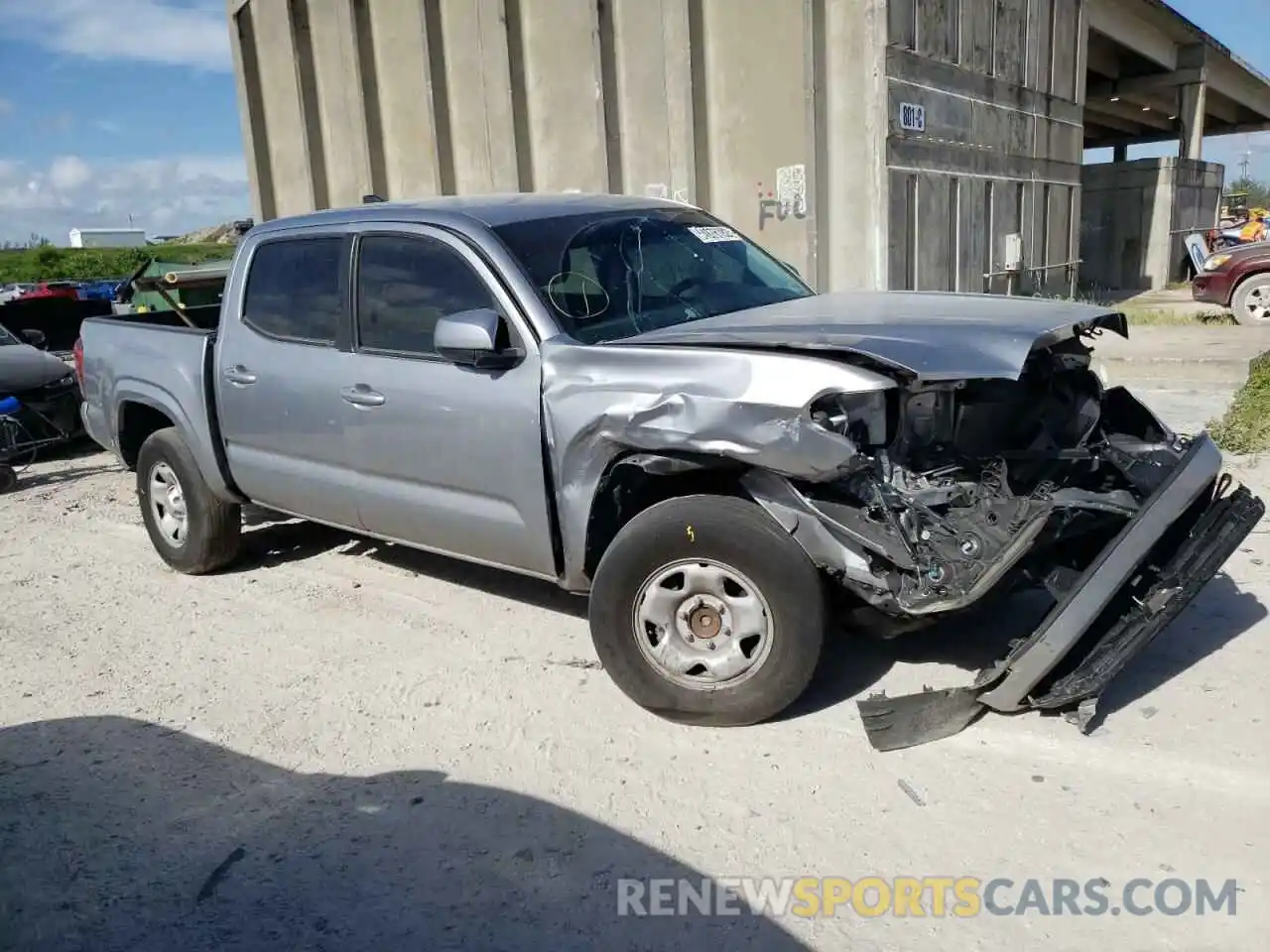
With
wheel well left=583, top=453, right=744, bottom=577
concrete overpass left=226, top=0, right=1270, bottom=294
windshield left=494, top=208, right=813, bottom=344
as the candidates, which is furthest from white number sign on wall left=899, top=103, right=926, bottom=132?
wheel well left=583, top=453, right=744, bottom=577

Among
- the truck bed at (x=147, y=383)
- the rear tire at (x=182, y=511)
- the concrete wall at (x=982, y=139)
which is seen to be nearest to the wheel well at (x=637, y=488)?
the truck bed at (x=147, y=383)

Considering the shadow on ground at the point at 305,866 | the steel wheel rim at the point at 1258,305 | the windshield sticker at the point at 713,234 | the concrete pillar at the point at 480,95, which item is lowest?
the shadow on ground at the point at 305,866

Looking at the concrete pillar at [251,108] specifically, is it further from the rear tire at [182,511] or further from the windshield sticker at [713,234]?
the windshield sticker at [713,234]

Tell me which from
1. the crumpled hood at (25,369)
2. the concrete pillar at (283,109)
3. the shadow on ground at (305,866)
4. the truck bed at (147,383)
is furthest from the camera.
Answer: the concrete pillar at (283,109)

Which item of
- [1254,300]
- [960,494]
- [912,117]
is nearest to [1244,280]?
[1254,300]

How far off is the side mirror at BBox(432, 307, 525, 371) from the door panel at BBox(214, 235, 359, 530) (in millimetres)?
865

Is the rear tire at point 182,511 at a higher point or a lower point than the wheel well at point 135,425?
lower

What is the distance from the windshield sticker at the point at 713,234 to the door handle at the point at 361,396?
1.64 metres

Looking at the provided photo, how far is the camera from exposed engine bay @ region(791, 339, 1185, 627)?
3268 mm

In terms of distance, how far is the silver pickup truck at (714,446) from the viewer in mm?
3336

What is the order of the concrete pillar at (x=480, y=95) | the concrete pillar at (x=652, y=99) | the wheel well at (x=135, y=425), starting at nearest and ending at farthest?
the wheel well at (x=135, y=425), the concrete pillar at (x=652, y=99), the concrete pillar at (x=480, y=95)

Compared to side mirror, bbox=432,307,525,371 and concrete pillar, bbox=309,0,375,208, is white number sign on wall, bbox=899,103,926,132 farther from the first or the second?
Result: side mirror, bbox=432,307,525,371

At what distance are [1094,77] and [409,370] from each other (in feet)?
93.4

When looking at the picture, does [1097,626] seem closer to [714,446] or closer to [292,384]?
[714,446]
